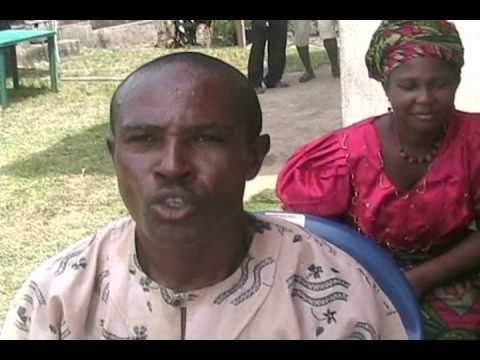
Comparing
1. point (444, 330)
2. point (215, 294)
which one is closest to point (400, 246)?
point (444, 330)

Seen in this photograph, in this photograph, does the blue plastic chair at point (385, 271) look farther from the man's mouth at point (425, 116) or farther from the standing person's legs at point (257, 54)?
the standing person's legs at point (257, 54)

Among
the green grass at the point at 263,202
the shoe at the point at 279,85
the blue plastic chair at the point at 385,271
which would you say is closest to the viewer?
the blue plastic chair at the point at 385,271

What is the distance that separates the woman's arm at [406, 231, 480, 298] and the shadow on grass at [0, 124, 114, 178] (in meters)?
4.35

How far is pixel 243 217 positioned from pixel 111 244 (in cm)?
24

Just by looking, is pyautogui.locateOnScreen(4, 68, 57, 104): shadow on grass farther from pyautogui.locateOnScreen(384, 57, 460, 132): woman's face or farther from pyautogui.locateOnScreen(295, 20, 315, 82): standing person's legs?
pyautogui.locateOnScreen(384, 57, 460, 132): woman's face

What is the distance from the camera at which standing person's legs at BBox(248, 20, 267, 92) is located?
9828 mm

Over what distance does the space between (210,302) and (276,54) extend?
8.71 metres

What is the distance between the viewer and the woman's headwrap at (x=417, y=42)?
99.9 inches

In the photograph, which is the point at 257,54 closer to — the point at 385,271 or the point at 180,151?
the point at 385,271

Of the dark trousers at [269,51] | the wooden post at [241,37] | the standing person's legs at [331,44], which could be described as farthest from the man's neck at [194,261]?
the wooden post at [241,37]

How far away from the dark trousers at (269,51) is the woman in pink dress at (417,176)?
7.06m

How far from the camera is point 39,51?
12.7 metres
